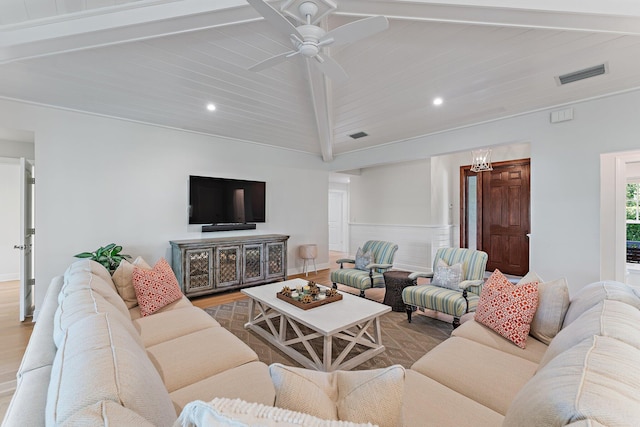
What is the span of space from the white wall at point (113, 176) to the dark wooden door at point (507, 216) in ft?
15.2

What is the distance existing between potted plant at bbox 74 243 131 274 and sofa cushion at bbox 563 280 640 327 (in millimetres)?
4499

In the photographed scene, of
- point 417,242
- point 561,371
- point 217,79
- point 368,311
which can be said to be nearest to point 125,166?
point 217,79

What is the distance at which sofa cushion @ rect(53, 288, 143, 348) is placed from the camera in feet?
3.82

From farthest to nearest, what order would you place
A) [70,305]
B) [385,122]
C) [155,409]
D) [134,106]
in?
1. [385,122]
2. [134,106]
3. [70,305]
4. [155,409]

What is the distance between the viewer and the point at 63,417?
2.16ft

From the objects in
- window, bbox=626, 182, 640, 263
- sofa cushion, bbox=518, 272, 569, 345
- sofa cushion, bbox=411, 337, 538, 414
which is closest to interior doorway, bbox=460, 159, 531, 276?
window, bbox=626, 182, 640, 263

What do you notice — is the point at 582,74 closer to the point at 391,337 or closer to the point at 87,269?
the point at 391,337

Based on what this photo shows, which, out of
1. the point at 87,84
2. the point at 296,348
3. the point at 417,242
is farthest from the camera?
the point at 417,242

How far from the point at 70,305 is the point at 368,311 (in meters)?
2.03

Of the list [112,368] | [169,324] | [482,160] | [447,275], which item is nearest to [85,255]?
[169,324]

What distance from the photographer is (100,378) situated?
77 cm

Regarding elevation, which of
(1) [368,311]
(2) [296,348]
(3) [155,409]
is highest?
(3) [155,409]

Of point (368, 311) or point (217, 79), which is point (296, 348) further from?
point (217, 79)

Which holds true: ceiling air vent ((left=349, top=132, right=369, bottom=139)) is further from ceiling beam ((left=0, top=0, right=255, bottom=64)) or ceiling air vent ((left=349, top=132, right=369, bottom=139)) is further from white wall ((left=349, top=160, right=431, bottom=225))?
ceiling beam ((left=0, top=0, right=255, bottom=64))
